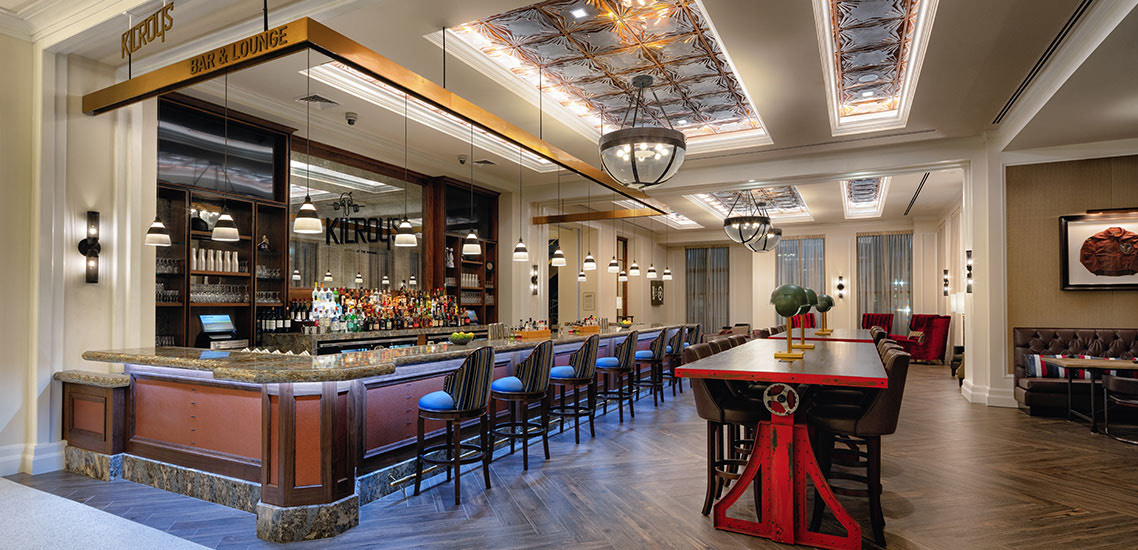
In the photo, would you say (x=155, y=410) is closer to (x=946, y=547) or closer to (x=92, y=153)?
(x=92, y=153)

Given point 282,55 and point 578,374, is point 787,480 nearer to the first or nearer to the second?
point 578,374

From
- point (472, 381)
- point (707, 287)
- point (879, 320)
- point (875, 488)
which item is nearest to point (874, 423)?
point (875, 488)

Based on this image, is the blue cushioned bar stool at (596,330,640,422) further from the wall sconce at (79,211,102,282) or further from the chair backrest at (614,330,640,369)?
the wall sconce at (79,211,102,282)

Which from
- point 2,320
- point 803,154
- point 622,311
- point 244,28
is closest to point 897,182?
point 803,154

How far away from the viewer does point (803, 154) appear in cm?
780

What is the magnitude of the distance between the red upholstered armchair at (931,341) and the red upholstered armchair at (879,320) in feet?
3.27

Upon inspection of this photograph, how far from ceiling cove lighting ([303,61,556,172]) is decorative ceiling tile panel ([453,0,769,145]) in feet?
2.66

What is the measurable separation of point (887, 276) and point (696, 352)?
11790 mm

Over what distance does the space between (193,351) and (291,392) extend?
140cm

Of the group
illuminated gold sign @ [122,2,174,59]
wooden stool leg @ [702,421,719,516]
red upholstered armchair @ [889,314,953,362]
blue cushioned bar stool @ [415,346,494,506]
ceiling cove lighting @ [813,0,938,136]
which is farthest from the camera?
red upholstered armchair @ [889,314,953,362]

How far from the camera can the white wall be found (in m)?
4.29

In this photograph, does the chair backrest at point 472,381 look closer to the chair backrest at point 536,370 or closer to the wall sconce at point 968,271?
the chair backrest at point 536,370

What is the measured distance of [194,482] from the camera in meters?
3.80

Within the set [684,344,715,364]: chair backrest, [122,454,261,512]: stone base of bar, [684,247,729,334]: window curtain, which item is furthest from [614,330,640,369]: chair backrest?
[684,247,729,334]: window curtain
